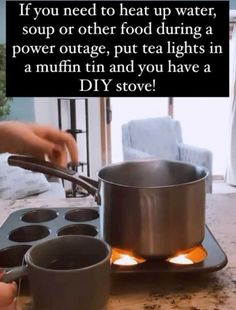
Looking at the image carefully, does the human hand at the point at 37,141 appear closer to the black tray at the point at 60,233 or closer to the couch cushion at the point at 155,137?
the black tray at the point at 60,233

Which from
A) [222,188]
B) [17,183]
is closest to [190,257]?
[17,183]

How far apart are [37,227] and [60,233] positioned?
0.18 ft

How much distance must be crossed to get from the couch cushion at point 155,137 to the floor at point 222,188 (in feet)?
2.32

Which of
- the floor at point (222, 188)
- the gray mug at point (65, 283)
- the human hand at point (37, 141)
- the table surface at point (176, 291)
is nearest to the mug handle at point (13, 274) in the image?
the gray mug at point (65, 283)

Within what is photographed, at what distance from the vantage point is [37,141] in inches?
26.5

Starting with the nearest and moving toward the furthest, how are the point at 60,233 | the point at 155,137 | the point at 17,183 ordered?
the point at 60,233 < the point at 17,183 < the point at 155,137

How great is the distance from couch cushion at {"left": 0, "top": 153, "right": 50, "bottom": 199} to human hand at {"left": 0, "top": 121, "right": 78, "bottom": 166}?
1548mm

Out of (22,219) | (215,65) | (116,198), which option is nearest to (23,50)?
(215,65)

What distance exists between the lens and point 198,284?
624mm

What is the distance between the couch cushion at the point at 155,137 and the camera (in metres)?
3.30

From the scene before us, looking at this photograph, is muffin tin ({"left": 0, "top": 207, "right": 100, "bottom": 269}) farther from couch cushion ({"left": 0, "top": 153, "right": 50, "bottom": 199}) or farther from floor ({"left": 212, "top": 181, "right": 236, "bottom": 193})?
floor ({"left": 212, "top": 181, "right": 236, "bottom": 193})

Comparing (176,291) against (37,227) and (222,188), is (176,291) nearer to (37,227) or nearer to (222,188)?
(37,227)

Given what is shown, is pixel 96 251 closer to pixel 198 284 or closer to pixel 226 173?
pixel 198 284

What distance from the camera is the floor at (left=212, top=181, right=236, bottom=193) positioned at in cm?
375
